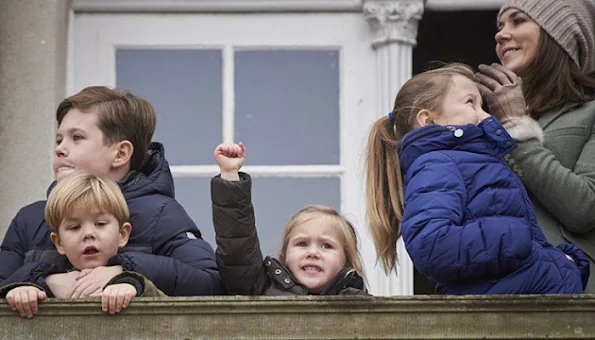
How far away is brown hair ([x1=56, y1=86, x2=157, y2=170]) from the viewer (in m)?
7.34

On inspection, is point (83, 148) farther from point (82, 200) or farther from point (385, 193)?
point (385, 193)

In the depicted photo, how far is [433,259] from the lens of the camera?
6.53 meters

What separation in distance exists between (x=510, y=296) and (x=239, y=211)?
0.87m

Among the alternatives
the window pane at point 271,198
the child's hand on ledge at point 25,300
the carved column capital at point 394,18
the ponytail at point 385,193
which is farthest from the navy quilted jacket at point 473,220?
the carved column capital at point 394,18

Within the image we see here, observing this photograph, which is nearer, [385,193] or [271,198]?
[385,193]

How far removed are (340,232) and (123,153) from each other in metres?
0.74

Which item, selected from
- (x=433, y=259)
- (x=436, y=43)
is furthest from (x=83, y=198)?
(x=436, y=43)

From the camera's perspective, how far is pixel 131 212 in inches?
278

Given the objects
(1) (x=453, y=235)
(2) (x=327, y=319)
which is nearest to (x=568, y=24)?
(1) (x=453, y=235)

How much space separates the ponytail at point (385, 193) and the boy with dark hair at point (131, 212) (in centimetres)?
52

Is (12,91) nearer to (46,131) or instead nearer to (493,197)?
(46,131)

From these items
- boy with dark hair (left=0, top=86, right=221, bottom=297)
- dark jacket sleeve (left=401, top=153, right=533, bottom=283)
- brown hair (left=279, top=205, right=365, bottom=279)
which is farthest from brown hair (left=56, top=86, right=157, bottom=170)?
dark jacket sleeve (left=401, top=153, right=533, bottom=283)

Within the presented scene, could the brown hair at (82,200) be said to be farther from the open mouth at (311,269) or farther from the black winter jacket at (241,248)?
the open mouth at (311,269)

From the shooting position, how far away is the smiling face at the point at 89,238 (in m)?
6.84
